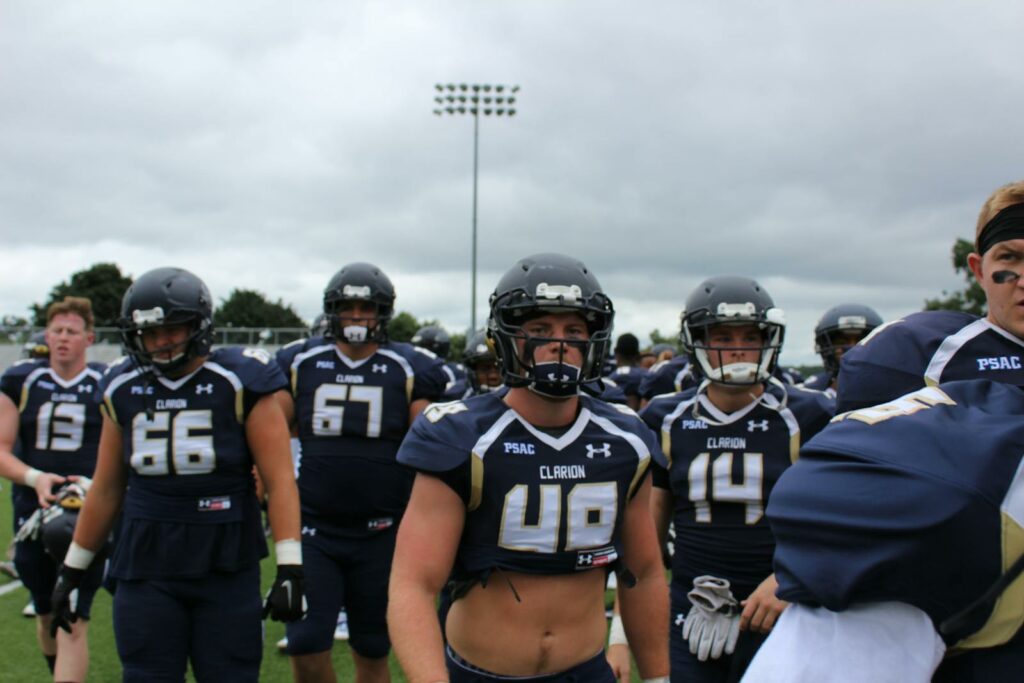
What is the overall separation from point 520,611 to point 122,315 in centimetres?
216

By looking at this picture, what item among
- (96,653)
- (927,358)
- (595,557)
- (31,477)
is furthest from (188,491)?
(96,653)

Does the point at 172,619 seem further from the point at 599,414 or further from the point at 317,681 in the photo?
the point at 599,414

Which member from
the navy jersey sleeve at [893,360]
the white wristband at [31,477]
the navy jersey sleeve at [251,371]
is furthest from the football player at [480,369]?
the navy jersey sleeve at [893,360]

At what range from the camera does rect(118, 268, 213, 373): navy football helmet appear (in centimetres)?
350

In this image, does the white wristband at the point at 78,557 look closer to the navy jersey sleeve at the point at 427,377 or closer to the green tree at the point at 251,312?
the navy jersey sleeve at the point at 427,377

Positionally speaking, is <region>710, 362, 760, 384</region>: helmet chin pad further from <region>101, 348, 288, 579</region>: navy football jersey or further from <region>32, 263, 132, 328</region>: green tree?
<region>32, 263, 132, 328</region>: green tree

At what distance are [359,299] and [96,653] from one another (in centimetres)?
321

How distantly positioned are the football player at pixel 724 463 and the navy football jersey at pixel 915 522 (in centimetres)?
226

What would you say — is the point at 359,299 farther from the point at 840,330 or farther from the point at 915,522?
the point at 915,522

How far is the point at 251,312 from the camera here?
66.5 meters

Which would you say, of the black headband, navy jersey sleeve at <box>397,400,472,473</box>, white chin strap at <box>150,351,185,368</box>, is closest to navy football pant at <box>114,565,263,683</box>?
white chin strap at <box>150,351,185,368</box>

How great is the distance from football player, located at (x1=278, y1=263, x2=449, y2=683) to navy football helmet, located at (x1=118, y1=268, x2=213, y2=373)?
1398mm

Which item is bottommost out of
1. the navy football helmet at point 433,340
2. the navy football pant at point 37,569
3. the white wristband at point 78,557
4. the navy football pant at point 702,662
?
the navy football pant at point 37,569

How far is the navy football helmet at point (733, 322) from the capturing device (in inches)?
142
